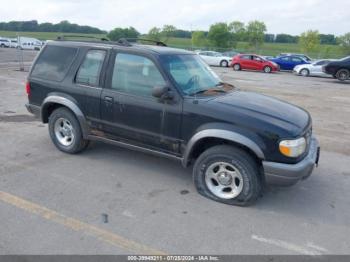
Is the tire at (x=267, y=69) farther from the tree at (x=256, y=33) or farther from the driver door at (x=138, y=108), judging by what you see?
the tree at (x=256, y=33)

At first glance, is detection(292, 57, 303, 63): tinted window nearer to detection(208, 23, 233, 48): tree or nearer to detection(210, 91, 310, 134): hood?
detection(210, 91, 310, 134): hood

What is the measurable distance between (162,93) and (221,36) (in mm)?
64272

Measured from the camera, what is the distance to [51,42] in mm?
5324

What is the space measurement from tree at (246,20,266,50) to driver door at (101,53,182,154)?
209 feet

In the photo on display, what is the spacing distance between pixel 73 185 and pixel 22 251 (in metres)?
1.38

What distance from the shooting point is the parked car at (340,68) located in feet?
59.6

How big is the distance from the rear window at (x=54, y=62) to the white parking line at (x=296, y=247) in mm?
3674

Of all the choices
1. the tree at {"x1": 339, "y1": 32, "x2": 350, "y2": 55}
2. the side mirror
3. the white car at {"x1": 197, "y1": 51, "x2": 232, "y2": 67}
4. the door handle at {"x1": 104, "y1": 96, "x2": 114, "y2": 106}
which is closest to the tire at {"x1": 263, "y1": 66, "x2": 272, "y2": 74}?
the white car at {"x1": 197, "y1": 51, "x2": 232, "y2": 67}

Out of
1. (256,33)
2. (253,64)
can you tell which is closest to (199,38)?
(256,33)

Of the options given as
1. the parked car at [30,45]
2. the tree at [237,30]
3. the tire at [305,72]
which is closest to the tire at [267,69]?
the tire at [305,72]

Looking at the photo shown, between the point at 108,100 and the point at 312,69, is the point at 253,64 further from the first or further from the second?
the point at 108,100

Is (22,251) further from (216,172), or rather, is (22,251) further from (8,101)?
(8,101)

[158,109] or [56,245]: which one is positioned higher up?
[158,109]

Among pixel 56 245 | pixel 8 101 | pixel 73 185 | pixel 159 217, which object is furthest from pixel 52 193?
pixel 8 101
